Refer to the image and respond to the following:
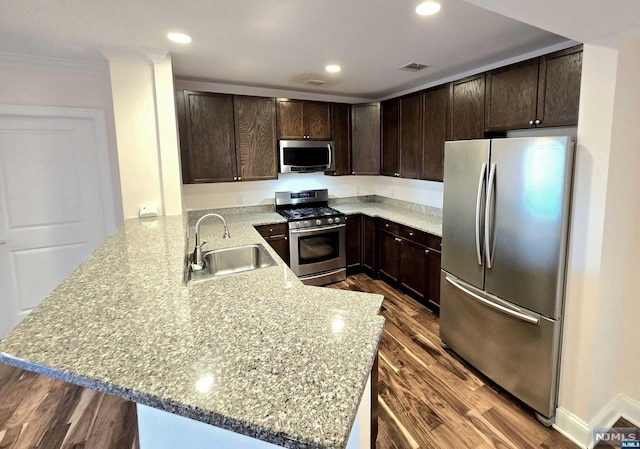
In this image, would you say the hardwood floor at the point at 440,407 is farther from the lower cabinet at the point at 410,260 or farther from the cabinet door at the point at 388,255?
the cabinet door at the point at 388,255

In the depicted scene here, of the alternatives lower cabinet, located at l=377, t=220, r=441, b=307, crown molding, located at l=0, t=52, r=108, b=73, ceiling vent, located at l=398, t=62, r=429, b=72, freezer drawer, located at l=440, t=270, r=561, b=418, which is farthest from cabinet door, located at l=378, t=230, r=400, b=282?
crown molding, located at l=0, t=52, r=108, b=73

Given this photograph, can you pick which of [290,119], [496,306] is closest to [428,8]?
[496,306]

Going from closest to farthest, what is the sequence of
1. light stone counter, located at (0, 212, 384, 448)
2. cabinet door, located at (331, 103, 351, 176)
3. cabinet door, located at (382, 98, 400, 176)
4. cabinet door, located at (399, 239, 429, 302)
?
light stone counter, located at (0, 212, 384, 448) < cabinet door, located at (399, 239, 429, 302) < cabinet door, located at (382, 98, 400, 176) < cabinet door, located at (331, 103, 351, 176)

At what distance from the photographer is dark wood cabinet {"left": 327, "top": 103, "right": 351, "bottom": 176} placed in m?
4.27

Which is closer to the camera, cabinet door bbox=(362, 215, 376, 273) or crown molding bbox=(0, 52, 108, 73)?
crown molding bbox=(0, 52, 108, 73)

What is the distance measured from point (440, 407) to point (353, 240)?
246 centimetres

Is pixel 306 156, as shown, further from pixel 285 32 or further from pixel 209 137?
pixel 285 32

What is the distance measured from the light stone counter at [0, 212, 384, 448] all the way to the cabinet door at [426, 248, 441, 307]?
2097 millimetres

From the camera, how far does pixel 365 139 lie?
14.5 feet

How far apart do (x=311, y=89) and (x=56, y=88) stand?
2.58 metres

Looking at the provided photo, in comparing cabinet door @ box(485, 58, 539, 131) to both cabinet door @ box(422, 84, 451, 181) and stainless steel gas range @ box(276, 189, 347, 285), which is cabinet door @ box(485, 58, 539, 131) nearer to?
cabinet door @ box(422, 84, 451, 181)

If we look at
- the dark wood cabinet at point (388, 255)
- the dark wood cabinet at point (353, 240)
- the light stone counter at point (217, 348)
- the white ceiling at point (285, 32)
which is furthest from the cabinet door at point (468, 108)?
the light stone counter at point (217, 348)

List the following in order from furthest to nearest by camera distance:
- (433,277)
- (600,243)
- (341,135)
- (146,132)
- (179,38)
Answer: (341,135) < (433,277) < (146,132) < (179,38) < (600,243)

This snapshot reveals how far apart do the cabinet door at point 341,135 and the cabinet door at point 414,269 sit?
4.39ft
